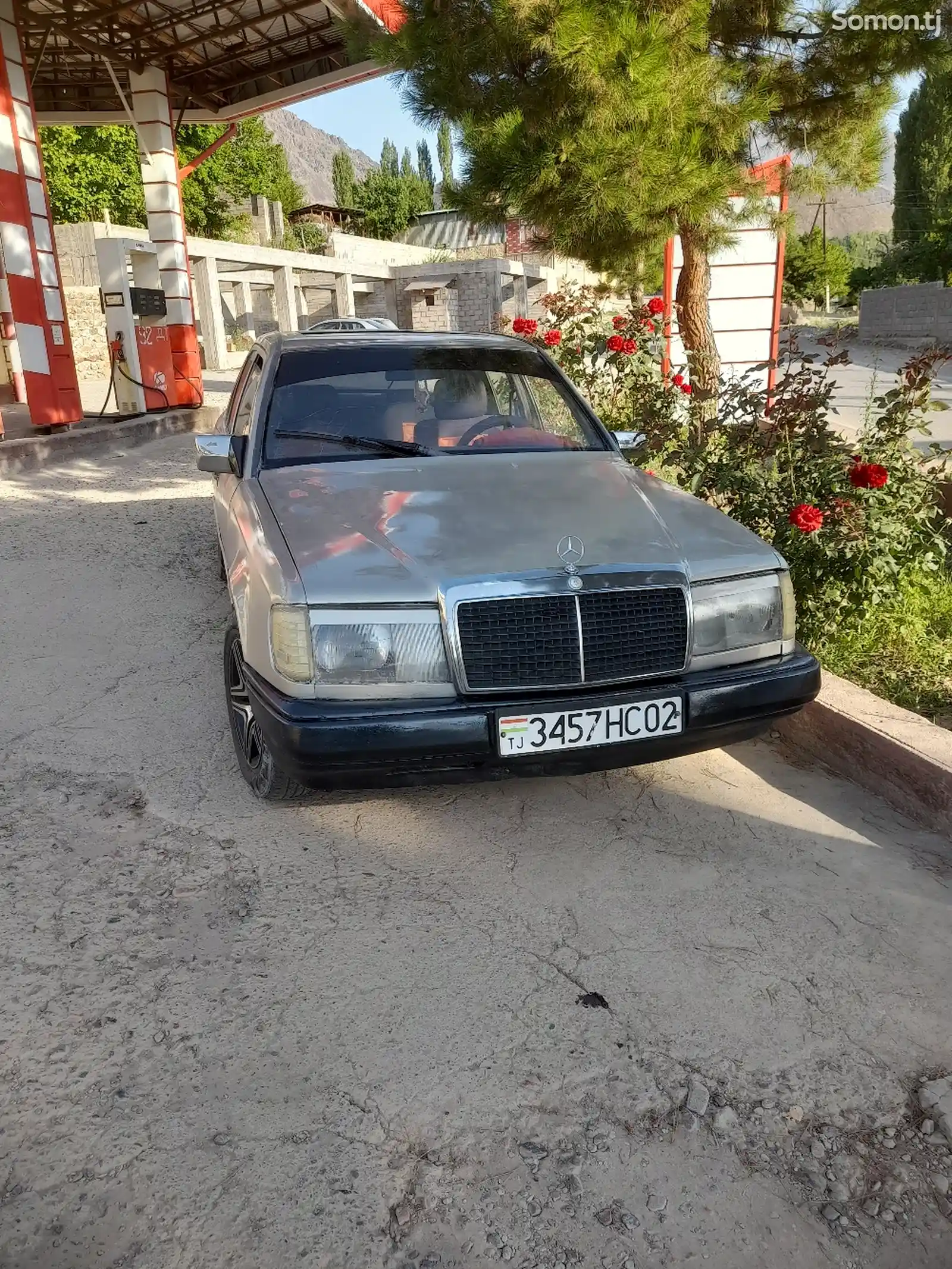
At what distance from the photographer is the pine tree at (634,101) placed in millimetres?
4945

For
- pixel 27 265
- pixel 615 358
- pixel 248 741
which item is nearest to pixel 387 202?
pixel 27 265

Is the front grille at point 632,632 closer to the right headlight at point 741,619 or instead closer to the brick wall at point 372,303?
the right headlight at point 741,619

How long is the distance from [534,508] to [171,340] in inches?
505

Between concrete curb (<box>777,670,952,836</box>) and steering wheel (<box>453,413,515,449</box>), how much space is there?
1.68 m

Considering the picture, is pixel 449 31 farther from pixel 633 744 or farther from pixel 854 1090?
pixel 854 1090

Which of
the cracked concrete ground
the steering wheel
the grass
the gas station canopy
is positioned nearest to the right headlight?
the cracked concrete ground

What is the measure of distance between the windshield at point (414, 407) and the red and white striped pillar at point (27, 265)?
27.3ft

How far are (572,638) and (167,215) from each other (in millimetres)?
14119

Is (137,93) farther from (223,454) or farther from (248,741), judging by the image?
(248,741)

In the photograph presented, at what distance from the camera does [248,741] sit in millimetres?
3412

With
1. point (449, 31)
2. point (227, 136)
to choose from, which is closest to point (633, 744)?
point (449, 31)

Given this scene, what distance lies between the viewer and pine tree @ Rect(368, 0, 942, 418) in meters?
4.95

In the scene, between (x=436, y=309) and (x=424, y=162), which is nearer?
(x=436, y=309)

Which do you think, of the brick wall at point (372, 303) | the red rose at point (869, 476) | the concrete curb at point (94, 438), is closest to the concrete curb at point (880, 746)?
the red rose at point (869, 476)
